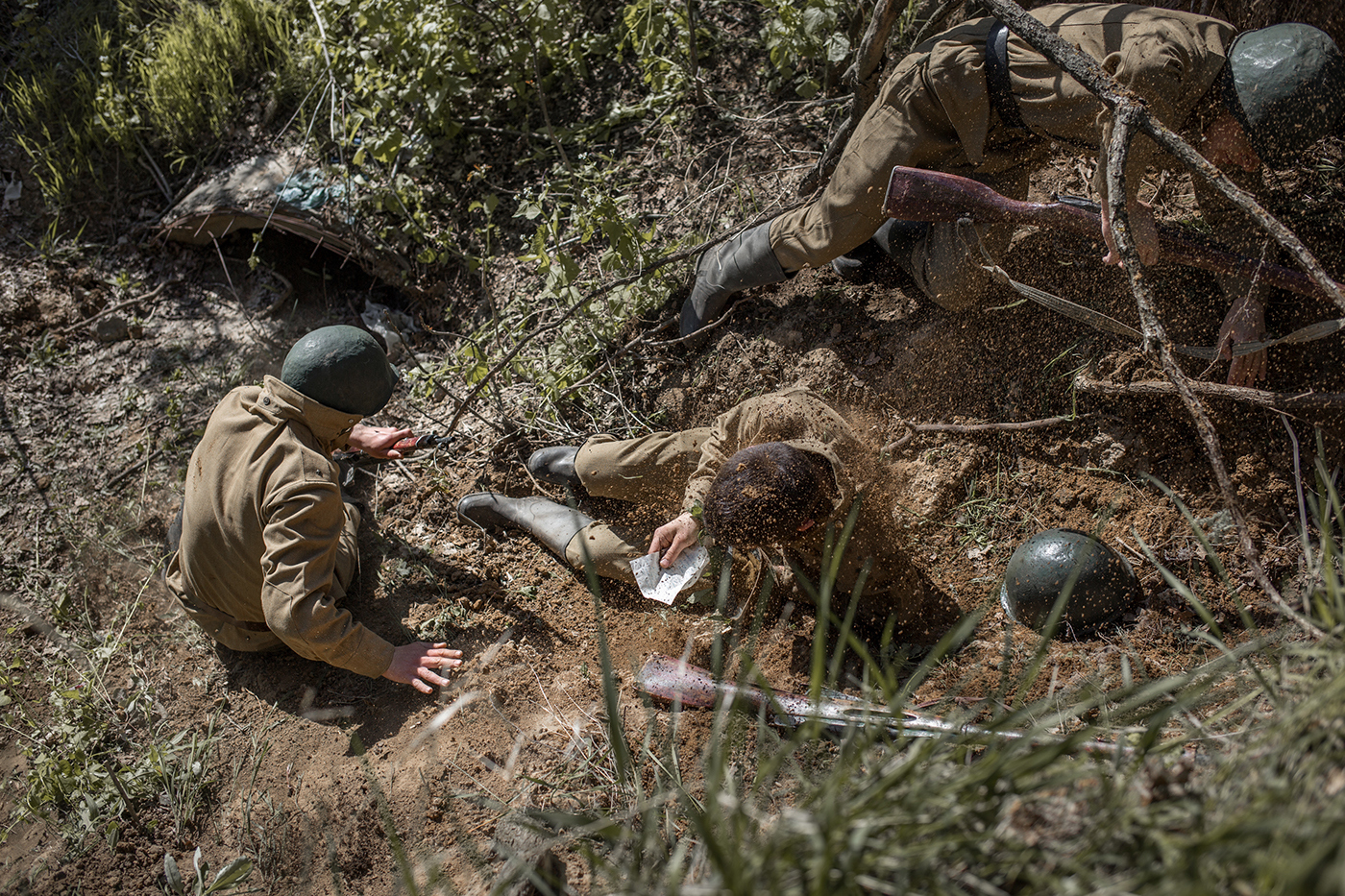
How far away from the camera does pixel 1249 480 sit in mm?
2842

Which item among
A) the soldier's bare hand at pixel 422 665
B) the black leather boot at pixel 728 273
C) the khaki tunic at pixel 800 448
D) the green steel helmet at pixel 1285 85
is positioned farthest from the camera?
the black leather boot at pixel 728 273

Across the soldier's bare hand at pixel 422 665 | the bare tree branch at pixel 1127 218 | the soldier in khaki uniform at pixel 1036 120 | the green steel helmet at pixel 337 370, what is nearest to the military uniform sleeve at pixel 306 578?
the soldier's bare hand at pixel 422 665

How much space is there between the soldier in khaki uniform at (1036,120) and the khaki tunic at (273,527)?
1.81m

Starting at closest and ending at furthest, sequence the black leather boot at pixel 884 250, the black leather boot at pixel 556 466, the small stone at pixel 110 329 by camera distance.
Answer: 1. the black leather boot at pixel 884 250
2. the black leather boot at pixel 556 466
3. the small stone at pixel 110 329

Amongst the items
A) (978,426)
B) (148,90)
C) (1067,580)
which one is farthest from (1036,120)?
(148,90)

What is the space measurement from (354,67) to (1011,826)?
4750 mm

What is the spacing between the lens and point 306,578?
8.68 feet

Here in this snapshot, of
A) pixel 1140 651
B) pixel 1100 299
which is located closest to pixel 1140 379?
pixel 1100 299

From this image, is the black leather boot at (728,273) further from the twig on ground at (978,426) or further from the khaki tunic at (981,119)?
the twig on ground at (978,426)

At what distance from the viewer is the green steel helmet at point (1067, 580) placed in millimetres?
2602

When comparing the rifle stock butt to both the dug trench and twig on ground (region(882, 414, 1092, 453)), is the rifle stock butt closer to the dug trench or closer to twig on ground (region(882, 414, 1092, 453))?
the dug trench

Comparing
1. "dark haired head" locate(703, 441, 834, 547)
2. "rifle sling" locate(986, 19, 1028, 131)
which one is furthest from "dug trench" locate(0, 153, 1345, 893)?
"rifle sling" locate(986, 19, 1028, 131)

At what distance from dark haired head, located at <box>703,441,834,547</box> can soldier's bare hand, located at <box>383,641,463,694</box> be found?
123 cm

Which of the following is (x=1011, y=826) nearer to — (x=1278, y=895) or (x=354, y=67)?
(x=1278, y=895)
